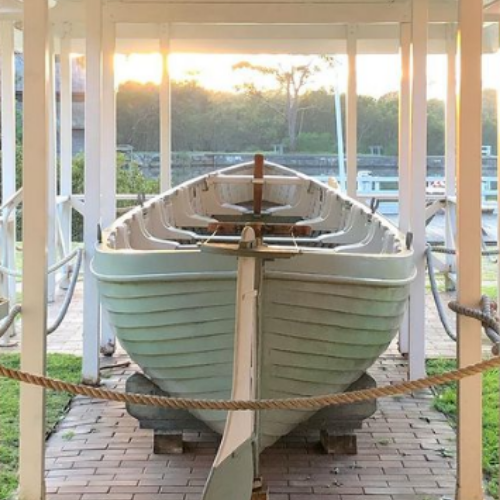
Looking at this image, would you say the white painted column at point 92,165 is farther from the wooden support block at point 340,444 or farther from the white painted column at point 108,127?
the wooden support block at point 340,444

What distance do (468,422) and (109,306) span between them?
5.73 ft

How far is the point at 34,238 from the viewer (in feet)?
10.3

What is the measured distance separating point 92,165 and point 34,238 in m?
→ 1.97

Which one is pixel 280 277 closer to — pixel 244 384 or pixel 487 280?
pixel 244 384

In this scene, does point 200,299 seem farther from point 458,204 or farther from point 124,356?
point 124,356

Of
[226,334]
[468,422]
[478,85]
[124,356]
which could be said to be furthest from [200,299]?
[124,356]

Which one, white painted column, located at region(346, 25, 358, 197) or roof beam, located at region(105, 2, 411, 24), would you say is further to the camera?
white painted column, located at region(346, 25, 358, 197)

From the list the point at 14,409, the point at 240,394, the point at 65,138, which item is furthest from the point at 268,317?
the point at 65,138

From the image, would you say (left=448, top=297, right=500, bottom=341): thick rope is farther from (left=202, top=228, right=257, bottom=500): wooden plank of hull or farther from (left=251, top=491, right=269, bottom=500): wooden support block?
(left=251, top=491, right=269, bottom=500): wooden support block

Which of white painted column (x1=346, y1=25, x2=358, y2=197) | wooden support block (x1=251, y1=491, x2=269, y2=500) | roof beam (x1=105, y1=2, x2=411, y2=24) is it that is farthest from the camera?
white painted column (x1=346, y1=25, x2=358, y2=197)

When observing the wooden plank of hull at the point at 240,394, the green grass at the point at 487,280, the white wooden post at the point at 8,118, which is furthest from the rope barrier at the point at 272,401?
the green grass at the point at 487,280

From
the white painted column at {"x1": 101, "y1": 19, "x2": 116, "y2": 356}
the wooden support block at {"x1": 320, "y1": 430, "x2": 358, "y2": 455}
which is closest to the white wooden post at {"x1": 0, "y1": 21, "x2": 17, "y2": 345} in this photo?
the white painted column at {"x1": 101, "y1": 19, "x2": 116, "y2": 356}

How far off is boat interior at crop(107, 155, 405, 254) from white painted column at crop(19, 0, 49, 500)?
0.75 meters

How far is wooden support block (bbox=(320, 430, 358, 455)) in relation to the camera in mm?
3922
